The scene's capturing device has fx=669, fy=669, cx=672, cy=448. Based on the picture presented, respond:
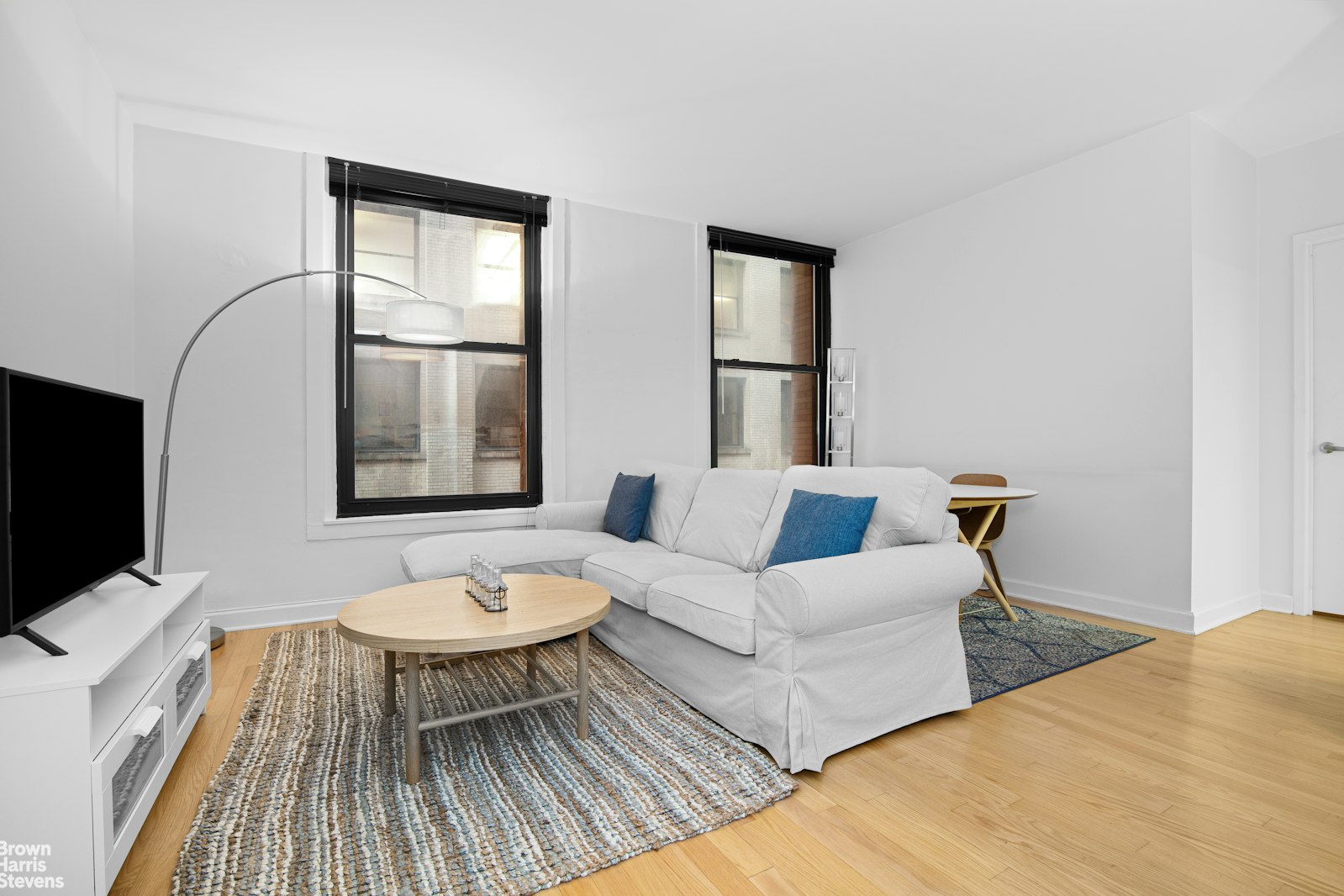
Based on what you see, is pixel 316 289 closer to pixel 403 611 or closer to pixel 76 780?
pixel 403 611

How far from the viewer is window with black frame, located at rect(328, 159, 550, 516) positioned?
3979 mm

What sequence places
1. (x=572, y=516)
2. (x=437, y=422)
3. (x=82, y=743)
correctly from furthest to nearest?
(x=437, y=422)
(x=572, y=516)
(x=82, y=743)

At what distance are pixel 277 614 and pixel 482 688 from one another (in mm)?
1731

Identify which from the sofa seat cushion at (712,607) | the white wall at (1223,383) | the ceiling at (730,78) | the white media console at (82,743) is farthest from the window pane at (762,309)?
the white media console at (82,743)

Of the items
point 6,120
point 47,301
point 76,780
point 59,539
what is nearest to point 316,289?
point 47,301

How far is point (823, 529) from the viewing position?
2500mm

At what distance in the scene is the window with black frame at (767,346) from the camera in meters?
5.31

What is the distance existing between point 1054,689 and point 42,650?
3.31 metres

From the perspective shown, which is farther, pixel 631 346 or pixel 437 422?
pixel 631 346

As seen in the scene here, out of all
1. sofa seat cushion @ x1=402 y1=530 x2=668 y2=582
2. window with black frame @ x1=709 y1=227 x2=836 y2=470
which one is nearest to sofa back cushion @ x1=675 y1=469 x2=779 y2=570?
sofa seat cushion @ x1=402 y1=530 x2=668 y2=582

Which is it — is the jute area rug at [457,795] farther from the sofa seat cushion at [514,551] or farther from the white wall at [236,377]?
the white wall at [236,377]

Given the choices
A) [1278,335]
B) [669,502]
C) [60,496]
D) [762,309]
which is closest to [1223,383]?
[1278,335]

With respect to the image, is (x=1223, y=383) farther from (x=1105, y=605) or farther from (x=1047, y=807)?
(x=1047, y=807)

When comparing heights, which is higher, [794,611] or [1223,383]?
[1223,383]
